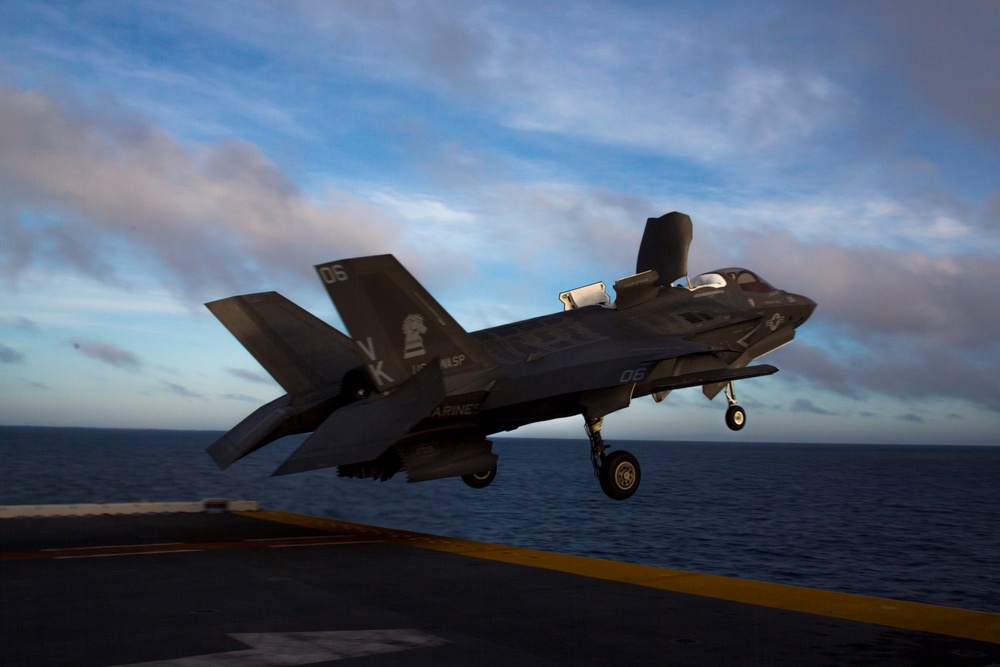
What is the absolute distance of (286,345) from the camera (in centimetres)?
1778

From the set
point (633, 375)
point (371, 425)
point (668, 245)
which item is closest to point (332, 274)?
point (371, 425)

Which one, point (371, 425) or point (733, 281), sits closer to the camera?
point (371, 425)

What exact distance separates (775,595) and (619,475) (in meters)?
6.60

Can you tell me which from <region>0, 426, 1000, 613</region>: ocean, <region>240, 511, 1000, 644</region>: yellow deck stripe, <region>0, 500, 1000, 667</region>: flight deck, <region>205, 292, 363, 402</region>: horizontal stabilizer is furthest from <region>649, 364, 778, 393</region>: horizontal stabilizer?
<region>0, 426, 1000, 613</region>: ocean

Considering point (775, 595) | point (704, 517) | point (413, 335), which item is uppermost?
point (413, 335)

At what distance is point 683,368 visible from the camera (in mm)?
17969

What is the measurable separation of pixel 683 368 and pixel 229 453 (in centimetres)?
1031

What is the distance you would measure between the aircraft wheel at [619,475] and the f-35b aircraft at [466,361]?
0.03 meters

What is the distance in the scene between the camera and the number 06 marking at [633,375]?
55.1 ft

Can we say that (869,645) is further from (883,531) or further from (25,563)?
(883,531)

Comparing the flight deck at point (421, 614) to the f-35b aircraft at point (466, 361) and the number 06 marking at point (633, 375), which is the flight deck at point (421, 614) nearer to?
the f-35b aircraft at point (466, 361)

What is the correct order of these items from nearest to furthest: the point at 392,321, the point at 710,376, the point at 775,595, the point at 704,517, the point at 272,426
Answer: the point at 775,595 < the point at 392,321 < the point at 272,426 < the point at 710,376 < the point at 704,517

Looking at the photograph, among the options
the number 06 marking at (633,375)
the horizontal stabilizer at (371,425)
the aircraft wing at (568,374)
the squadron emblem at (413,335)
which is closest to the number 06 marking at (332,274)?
the squadron emblem at (413,335)

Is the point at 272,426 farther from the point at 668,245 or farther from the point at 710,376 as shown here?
the point at 668,245
